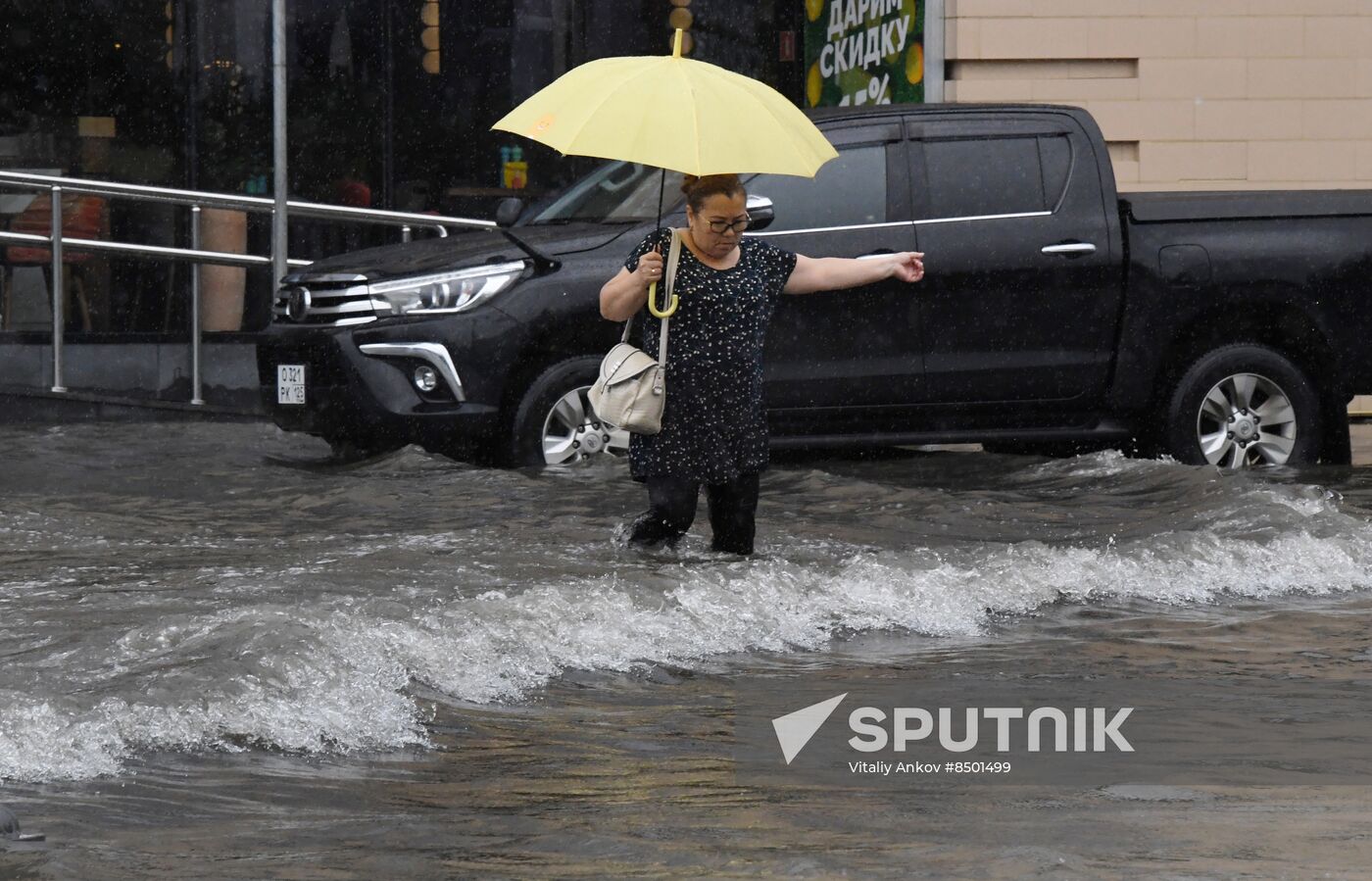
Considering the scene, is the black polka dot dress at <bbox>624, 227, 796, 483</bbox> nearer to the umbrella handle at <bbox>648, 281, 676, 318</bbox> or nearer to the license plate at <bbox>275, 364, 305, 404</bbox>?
the umbrella handle at <bbox>648, 281, 676, 318</bbox>

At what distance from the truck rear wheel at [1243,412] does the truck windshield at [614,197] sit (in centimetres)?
258

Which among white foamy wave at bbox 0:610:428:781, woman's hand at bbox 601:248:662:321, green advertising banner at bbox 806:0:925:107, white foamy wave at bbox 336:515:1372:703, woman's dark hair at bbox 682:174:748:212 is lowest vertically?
white foamy wave at bbox 336:515:1372:703

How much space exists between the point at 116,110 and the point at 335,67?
145cm

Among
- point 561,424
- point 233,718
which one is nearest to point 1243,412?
point 561,424

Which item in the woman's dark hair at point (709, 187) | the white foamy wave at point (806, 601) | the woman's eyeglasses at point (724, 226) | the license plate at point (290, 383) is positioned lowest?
the white foamy wave at point (806, 601)

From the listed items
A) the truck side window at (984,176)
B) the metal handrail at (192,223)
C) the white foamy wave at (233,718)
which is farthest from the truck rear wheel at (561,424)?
the white foamy wave at (233,718)

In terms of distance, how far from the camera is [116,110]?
14.8 meters

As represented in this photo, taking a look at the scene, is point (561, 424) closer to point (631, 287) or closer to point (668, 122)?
point (631, 287)

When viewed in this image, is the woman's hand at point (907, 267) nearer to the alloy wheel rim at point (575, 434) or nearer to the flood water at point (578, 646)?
the flood water at point (578, 646)

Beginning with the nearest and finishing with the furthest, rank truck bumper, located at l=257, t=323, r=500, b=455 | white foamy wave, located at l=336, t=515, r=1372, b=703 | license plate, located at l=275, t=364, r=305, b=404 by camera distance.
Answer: white foamy wave, located at l=336, t=515, r=1372, b=703 < truck bumper, located at l=257, t=323, r=500, b=455 < license plate, located at l=275, t=364, r=305, b=404

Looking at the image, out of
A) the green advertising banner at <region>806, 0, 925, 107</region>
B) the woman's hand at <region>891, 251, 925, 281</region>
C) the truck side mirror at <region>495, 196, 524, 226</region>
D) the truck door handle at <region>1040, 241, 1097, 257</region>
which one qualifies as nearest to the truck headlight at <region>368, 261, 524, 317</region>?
the truck side mirror at <region>495, 196, 524, 226</region>

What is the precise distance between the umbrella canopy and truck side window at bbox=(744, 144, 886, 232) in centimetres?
328

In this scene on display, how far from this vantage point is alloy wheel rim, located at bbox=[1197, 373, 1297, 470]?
1077 centimetres

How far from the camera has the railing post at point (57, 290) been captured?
12.9 m
